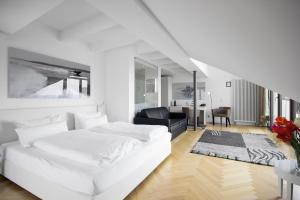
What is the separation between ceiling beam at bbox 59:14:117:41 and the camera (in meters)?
2.66

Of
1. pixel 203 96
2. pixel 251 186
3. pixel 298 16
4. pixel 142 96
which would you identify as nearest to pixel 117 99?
pixel 142 96

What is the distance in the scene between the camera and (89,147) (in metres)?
1.91

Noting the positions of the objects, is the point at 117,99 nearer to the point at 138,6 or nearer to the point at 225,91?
the point at 138,6

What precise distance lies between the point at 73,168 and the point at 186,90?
695 cm

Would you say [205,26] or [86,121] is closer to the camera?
[205,26]

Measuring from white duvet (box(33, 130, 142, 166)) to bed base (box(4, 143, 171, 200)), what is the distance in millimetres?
291

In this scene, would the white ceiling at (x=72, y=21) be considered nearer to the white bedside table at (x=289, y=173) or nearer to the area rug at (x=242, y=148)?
the white bedside table at (x=289, y=173)

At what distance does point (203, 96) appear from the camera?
7.66 meters

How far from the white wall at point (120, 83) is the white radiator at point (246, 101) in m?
5.10

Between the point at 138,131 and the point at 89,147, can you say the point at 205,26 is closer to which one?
the point at 89,147

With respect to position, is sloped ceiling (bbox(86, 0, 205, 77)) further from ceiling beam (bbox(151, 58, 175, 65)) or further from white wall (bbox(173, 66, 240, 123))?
white wall (bbox(173, 66, 240, 123))

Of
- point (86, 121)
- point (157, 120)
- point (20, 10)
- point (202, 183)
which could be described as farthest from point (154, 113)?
point (20, 10)

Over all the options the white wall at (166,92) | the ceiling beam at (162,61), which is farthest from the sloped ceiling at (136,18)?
the white wall at (166,92)

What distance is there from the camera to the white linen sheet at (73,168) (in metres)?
1.49
